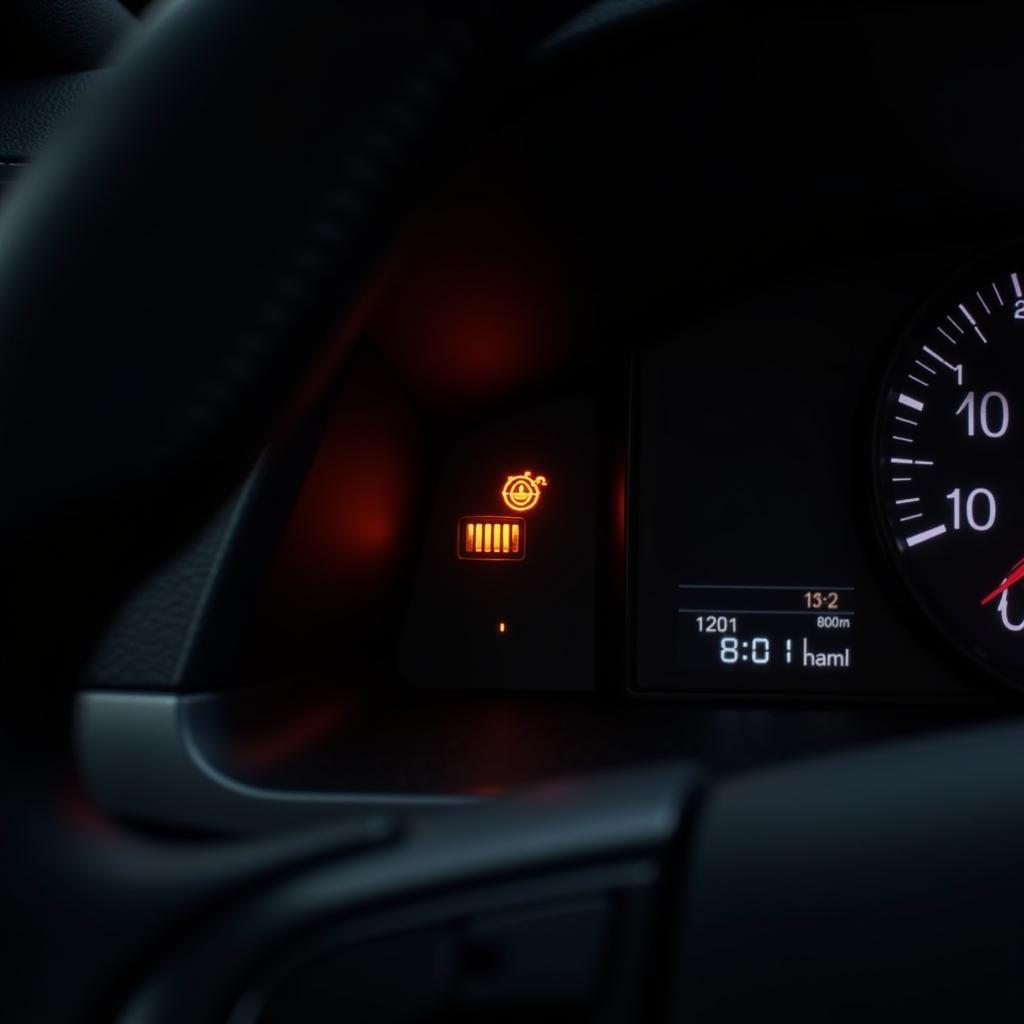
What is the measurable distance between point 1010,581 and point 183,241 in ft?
3.95

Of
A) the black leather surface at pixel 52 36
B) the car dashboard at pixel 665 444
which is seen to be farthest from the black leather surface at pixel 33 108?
the car dashboard at pixel 665 444

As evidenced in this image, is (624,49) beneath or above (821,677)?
above

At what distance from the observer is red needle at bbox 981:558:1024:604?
1396 mm

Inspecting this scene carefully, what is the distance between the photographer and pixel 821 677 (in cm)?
136

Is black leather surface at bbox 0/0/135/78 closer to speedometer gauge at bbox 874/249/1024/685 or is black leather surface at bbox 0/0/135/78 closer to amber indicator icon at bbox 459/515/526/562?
amber indicator icon at bbox 459/515/526/562

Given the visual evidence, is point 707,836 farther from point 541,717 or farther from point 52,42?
point 52,42

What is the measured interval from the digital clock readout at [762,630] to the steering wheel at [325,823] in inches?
29.5

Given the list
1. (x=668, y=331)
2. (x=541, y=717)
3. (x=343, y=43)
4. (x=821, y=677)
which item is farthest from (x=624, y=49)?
(x=821, y=677)

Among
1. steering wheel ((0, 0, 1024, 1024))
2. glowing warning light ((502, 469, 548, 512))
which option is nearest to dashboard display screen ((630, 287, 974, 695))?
glowing warning light ((502, 469, 548, 512))

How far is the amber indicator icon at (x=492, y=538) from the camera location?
140cm

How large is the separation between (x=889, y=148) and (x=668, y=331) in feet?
1.08

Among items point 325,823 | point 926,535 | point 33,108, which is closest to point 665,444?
point 926,535

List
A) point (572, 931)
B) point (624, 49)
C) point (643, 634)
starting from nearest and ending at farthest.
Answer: point (572, 931) → point (624, 49) → point (643, 634)

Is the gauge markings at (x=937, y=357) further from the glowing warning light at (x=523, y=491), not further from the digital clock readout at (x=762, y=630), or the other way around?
the glowing warning light at (x=523, y=491)
